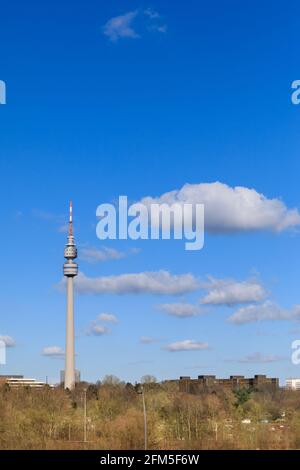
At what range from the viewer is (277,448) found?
7325 centimetres

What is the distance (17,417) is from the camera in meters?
79.0

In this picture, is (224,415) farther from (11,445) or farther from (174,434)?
(11,445)

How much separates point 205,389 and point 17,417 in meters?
94.8

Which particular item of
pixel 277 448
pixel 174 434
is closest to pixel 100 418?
pixel 174 434

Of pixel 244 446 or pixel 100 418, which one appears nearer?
pixel 244 446

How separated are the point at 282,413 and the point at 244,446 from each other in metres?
Answer: 56.3

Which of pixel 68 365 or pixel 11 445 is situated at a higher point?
pixel 68 365
